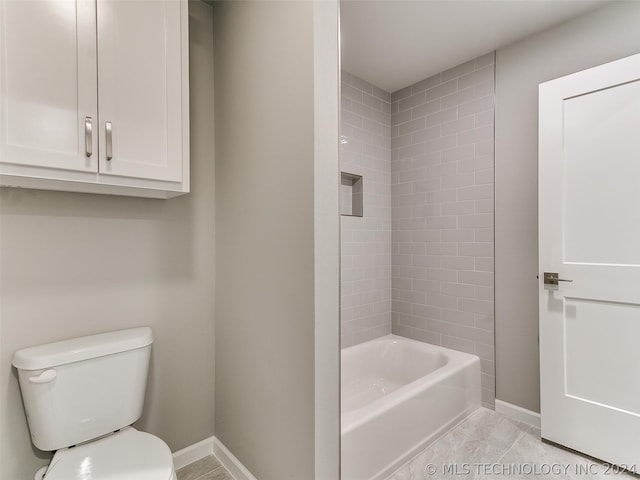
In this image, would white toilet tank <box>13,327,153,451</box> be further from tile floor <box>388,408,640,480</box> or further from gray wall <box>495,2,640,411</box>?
gray wall <box>495,2,640,411</box>

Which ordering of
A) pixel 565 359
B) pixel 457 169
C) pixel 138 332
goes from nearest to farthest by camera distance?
1. pixel 138 332
2. pixel 565 359
3. pixel 457 169

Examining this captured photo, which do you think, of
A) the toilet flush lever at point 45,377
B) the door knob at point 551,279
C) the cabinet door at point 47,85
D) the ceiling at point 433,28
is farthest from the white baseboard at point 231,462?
the ceiling at point 433,28

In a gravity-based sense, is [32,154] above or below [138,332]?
above

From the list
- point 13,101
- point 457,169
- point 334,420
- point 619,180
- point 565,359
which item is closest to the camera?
point 13,101

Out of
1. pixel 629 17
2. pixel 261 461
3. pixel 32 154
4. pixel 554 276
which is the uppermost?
pixel 629 17

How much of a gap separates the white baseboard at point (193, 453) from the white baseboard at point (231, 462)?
1.3 inches

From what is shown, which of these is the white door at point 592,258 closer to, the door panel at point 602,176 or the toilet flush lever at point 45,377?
the door panel at point 602,176

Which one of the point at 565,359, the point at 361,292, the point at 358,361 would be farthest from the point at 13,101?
the point at 565,359

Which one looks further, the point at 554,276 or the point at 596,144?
the point at 554,276

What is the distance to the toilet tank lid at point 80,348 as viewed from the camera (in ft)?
3.96

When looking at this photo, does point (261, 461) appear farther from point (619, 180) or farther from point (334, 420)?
point (619, 180)

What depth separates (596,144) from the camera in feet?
5.70

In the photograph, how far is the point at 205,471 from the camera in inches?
66.1

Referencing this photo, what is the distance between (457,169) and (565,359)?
56.2 inches
